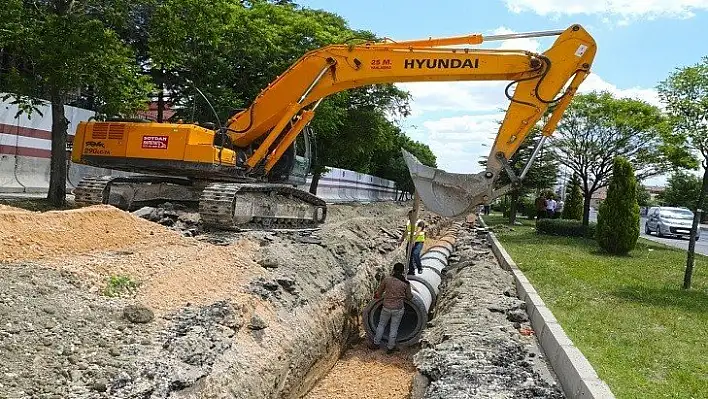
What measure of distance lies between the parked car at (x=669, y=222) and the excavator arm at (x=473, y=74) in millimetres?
22344

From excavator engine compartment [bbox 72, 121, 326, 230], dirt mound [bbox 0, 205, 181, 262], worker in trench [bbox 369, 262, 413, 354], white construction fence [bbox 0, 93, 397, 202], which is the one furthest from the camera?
white construction fence [bbox 0, 93, 397, 202]

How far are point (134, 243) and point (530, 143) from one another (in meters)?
21.8

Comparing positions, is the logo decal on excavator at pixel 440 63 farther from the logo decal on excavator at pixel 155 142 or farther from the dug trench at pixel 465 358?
the logo decal on excavator at pixel 155 142

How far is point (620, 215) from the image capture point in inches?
659

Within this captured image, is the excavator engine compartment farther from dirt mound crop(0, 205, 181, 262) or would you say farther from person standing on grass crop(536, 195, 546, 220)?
person standing on grass crop(536, 195, 546, 220)

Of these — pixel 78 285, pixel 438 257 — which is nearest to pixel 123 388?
pixel 78 285

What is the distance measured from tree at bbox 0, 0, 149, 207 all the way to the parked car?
25296 millimetres

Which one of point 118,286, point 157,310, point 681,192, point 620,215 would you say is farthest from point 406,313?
point 681,192

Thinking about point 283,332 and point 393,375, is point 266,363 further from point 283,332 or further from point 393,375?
point 393,375

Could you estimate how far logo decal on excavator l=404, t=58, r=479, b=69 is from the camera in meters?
10.4

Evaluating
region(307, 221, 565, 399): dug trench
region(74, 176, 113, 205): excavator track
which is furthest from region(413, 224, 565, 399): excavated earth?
region(74, 176, 113, 205): excavator track

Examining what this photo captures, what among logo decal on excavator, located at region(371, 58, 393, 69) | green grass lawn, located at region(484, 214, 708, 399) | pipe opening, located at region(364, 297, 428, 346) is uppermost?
logo decal on excavator, located at region(371, 58, 393, 69)

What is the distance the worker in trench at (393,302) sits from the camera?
9906 mm

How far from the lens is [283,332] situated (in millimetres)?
7586
